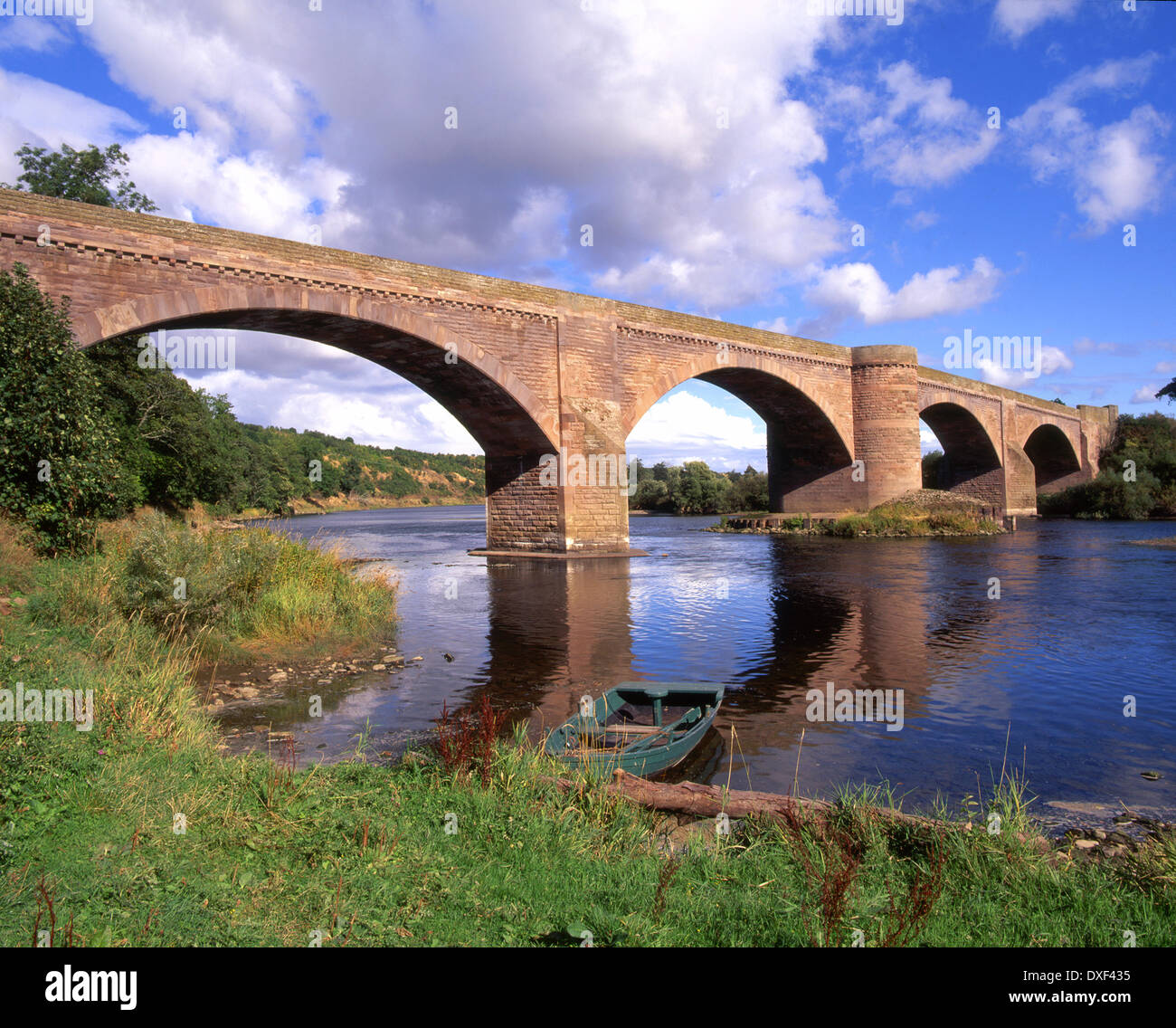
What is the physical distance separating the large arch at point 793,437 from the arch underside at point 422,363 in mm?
8817

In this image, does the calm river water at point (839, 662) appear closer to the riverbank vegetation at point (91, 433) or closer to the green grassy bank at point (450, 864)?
the green grassy bank at point (450, 864)

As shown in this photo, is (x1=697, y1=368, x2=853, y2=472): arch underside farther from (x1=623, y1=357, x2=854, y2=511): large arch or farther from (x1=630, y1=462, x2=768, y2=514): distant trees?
(x1=630, y1=462, x2=768, y2=514): distant trees

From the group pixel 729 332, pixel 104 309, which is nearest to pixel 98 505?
pixel 104 309

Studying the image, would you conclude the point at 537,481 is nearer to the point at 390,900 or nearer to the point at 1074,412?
the point at 390,900

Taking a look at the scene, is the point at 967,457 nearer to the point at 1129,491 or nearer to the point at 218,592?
the point at 1129,491

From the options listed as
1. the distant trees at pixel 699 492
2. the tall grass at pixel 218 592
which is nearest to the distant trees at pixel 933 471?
the distant trees at pixel 699 492

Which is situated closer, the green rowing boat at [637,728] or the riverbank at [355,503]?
the green rowing boat at [637,728]

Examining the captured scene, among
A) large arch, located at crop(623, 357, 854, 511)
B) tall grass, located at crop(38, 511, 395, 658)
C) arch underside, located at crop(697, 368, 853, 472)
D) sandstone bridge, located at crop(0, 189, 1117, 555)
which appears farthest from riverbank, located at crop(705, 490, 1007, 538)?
tall grass, located at crop(38, 511, 395, 658)

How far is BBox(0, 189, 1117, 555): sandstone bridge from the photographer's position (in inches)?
592

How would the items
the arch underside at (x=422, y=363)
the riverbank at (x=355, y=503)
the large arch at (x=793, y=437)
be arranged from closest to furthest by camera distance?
1. the arch underside at (x=422, y=363)
2. the large arch at (x=793, y=437)
3. the riverbank at (x=355, y=503)

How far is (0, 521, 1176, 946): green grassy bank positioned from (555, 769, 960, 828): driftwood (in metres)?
0.11

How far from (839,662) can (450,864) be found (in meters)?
7.46

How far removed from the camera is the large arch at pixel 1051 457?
191 ft

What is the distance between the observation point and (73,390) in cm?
1095
